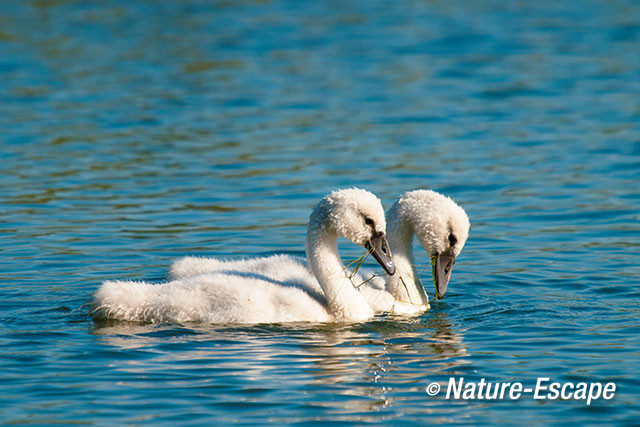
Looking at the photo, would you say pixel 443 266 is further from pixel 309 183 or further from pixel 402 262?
pixel 309 183

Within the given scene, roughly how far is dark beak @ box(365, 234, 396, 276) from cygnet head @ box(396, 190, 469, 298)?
0.59 m

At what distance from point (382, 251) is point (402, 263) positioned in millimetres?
886

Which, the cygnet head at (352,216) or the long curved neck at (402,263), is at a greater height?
the cygnet head at (352,216)

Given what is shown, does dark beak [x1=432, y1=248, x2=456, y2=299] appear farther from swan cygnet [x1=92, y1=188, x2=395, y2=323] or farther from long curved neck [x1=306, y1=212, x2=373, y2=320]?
long curved neck [x1=306, y1=212, x2=373, y2=320]

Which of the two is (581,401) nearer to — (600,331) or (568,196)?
(600,331)

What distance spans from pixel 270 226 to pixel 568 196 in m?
4.45

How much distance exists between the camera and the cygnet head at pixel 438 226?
11312 millimetres

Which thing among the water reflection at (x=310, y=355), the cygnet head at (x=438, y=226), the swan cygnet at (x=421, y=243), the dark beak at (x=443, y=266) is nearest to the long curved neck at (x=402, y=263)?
the swan cygnet at (x=421, y=243)

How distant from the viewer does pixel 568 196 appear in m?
16.4

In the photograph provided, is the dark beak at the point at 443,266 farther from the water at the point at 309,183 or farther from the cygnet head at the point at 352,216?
the cygnet head at the point at 352,216

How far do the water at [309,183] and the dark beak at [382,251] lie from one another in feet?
2.11

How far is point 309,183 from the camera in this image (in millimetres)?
17250

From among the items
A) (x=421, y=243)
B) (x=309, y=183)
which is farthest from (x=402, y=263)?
(x=309, y=183)

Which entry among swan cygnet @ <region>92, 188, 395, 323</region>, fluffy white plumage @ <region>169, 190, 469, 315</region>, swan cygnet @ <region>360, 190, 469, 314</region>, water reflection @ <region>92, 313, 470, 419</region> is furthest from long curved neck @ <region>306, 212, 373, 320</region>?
swan cygnet @ <region>360, 190, 469, 314</region>
